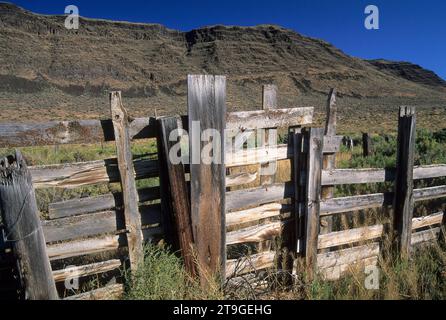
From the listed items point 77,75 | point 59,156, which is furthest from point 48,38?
point 59,156

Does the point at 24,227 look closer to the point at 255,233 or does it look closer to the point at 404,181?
the point at 255,233

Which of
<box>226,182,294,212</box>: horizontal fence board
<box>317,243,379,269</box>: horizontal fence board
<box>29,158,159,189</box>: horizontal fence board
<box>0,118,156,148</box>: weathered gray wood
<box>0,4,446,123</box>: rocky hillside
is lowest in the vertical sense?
<box>317,243,379,269</box>: horizontal fence board

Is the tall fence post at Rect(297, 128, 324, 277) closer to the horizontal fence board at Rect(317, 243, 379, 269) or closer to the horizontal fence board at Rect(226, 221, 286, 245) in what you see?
the horizontal fence board at Rect(317, 243, 379, 269)

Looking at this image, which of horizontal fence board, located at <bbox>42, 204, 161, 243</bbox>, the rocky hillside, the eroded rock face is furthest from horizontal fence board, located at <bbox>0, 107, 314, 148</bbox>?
the eroded rock face

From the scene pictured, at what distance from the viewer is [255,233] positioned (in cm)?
405

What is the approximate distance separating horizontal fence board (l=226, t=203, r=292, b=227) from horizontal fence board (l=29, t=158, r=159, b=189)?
1.07 m

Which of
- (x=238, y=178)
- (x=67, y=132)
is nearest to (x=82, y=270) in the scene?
(x=67, y=132)

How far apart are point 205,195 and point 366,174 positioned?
6.48 feet

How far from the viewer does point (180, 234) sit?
353 cm

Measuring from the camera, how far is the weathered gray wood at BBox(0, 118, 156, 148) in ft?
9.88

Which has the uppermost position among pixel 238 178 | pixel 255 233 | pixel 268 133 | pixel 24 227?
pixel 268 133

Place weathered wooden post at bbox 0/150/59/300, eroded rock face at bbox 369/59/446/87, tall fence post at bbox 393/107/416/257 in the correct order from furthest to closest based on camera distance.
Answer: eroded rock face at bbox 369/59/446/87 → tall fence post at bbox 393/107/416/257 → weathered wooden post at bbox 0/150/59/300

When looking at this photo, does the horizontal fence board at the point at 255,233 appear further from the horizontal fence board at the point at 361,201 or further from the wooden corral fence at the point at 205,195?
the horizontal fence board at the point at 361,201
